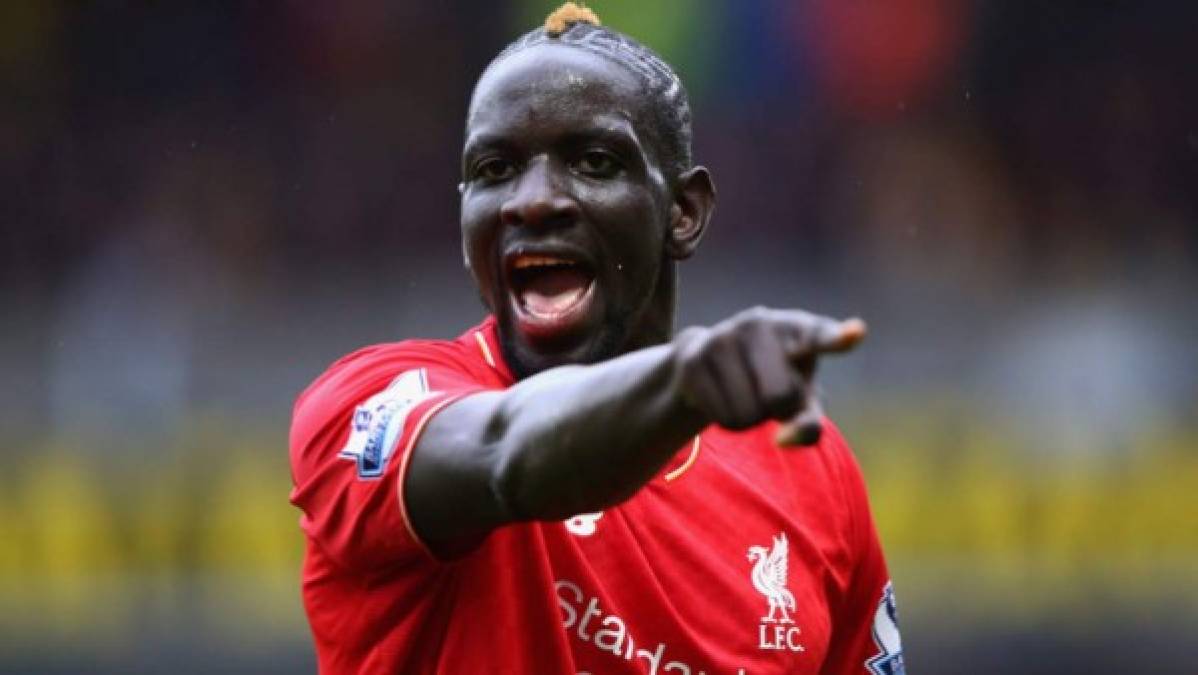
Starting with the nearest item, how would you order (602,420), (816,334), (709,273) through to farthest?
1. (816,334)
2. (602,420)
3. (709,273)

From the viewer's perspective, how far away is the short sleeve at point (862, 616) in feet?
13.1

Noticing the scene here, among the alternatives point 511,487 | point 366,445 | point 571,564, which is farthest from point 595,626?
→ point 511,487

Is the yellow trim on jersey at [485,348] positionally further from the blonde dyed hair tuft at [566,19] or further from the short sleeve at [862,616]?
the short sleeve at [862,616]

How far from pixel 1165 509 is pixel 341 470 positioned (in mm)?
6613

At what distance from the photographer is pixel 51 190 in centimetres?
1007

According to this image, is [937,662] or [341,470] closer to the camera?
[341,470]

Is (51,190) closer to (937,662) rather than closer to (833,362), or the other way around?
(833,362)

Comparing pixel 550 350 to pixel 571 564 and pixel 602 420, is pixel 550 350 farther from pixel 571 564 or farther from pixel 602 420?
pixel 602 420

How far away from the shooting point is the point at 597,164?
143 inches

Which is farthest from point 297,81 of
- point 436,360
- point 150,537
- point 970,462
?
point 436,360

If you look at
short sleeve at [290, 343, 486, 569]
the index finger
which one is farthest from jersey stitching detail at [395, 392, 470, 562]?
the index finger

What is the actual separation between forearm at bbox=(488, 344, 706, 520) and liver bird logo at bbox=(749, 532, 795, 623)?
96 centimetres

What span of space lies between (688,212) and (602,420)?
1466mm

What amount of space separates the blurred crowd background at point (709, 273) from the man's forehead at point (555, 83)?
18.3 feet
